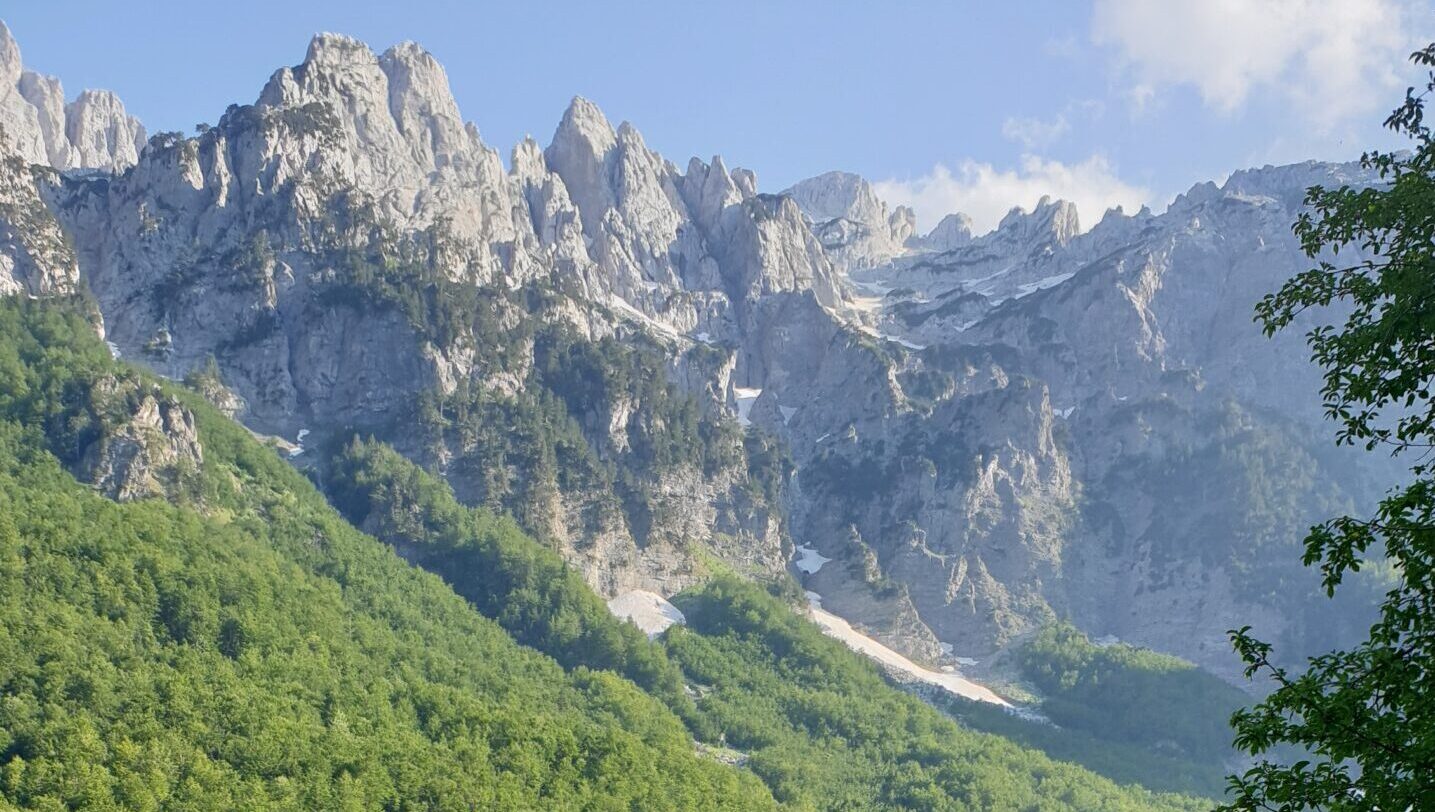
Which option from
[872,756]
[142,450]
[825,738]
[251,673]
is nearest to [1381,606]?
[251,673]

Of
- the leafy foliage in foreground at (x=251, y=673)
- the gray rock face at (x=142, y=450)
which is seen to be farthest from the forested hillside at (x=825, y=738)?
the gray rock face at (x=142, y=450)

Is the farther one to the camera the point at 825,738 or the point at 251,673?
the point at 825,738

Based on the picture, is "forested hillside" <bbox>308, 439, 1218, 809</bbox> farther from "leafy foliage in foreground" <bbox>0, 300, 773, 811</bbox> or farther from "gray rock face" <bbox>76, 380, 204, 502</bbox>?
"gray rock face" <bbox>76, 380, 204, 502</bbox>

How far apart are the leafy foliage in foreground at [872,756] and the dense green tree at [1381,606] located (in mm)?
136797

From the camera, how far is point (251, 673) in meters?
131

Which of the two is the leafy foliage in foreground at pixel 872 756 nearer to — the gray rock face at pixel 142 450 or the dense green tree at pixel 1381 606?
the gray rock face at pixel 142 450

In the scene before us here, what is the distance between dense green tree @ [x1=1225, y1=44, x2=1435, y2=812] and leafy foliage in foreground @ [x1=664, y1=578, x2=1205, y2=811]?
13680cm

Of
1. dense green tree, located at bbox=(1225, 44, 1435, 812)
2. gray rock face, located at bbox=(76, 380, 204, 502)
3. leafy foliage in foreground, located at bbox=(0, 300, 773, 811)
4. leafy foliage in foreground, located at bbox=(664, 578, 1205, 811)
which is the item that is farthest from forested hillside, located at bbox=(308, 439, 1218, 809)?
dense green tree, located at bbox=(1225, 44, 1435, 812)

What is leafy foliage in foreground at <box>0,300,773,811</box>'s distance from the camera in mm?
109125

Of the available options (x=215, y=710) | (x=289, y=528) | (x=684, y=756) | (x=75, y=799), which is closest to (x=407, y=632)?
(x=289, y=528)

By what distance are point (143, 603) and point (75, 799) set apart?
1553 inches

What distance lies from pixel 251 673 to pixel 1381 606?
122615 mm

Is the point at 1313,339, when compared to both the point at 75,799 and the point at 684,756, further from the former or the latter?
the point at 684,756

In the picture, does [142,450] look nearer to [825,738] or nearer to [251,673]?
[251,673]
